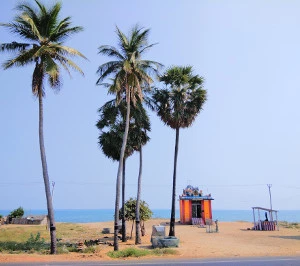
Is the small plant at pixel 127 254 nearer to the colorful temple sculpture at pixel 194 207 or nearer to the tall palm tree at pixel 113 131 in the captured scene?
the tall palm tree at pixel 113 131

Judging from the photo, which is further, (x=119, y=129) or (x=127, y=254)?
(x=119, y=129)

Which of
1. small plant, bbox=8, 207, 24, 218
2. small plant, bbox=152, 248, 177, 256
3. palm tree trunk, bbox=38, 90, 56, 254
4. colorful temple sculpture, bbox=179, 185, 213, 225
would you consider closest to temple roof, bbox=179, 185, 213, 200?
colorful temple sculpture, bbox=179, 185, 213, 225

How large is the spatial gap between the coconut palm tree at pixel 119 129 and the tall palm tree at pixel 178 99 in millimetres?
1671

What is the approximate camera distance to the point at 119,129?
2720cm

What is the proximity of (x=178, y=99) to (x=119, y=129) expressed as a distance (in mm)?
5203

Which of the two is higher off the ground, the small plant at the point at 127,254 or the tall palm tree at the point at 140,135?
the tall palm tree at the point at 140,135

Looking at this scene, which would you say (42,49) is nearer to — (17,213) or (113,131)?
(113,131)

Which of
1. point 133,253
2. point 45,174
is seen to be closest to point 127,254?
point 133,253

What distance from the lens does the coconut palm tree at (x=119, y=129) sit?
2673 cm

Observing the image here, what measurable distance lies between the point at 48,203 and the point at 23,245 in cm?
368

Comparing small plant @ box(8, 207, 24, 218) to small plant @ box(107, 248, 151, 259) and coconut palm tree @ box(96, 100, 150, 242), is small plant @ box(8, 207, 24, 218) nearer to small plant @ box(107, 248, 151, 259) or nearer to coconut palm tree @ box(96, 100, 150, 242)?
coconut palm tree @ box(96, 100, 150, 242)

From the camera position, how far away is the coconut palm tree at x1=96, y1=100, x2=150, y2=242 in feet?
87.7

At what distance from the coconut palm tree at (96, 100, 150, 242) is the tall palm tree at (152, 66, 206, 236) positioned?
1671 millimetres

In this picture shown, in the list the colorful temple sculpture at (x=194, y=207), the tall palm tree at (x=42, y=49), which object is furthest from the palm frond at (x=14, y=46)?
the colorful temple sculpture at (x=194, y=207)
